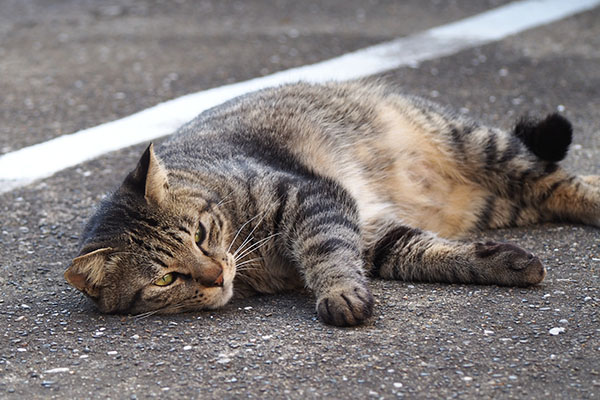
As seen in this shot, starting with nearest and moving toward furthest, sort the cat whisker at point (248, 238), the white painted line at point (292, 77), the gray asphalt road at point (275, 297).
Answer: the gray asphalt road at point (275, 297)
the cat whisker at point (248, 238)
the white painted line at point (292, 77)

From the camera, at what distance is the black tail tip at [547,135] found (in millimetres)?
4191

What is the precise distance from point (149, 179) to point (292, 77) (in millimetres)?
3157

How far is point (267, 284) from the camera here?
11.6ft

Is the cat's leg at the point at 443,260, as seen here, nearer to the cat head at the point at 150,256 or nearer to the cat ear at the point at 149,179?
the cat head at the point at 150,256

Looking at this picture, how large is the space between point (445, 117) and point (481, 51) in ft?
8.14

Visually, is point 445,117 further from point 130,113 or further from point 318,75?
point 130,113

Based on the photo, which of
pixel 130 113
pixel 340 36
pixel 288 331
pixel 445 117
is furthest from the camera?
pixel 340 36

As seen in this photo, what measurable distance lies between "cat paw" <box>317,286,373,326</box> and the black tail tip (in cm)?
170

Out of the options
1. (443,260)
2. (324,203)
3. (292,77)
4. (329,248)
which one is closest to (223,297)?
(329,248)

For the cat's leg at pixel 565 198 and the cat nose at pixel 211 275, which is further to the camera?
the cat's leg at pixel 565 198

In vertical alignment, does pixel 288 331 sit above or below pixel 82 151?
below

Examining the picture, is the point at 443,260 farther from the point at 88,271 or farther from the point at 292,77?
the point at 292,77

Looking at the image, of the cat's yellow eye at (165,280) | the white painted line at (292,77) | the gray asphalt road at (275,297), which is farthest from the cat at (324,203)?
the white painted line at (292,77)

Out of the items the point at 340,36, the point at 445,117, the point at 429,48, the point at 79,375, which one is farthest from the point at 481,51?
the point at 79,375
